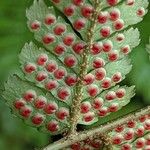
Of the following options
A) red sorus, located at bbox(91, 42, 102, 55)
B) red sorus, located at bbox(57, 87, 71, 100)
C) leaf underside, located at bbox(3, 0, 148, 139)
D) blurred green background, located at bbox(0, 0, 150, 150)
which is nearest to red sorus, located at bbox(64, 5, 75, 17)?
leaf underside, located at bbox(3, 0, 148, 139)

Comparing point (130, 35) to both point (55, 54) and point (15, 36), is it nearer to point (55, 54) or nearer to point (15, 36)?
point (55, 54)

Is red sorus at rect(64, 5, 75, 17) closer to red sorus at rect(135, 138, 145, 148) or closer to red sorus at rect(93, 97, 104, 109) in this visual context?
red sorus at rect(93, 97, 104, 109)

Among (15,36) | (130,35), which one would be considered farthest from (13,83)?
(15,36)

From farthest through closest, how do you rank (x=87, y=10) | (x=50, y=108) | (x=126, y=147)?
(x=126, y=147) < (x=50, y=108) < (x=87, y=10)

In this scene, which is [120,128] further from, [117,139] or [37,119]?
[37,119]

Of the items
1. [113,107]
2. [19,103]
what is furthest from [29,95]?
[113,107]

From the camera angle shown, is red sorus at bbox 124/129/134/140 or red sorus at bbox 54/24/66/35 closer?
red sorus at bbox 54/24/66/35
